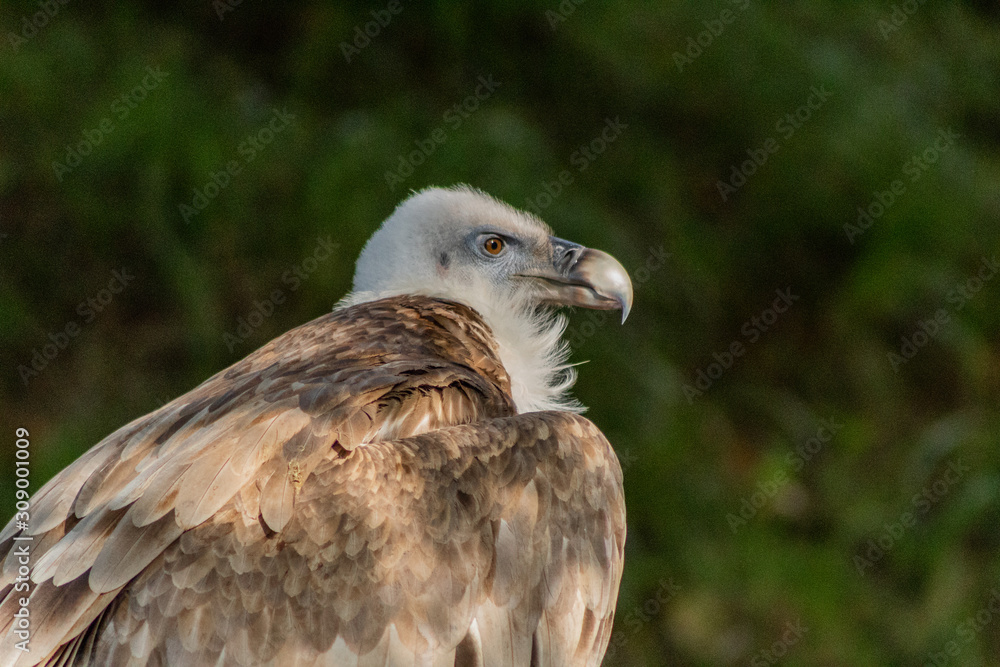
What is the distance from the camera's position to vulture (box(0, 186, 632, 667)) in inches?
102

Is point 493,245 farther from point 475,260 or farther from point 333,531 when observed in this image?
point 333,531

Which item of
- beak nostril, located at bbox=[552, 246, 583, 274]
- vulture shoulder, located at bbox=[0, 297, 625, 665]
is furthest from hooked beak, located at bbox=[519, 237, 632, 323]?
vulture shoulder, located at bbox=[0, 297, 625, 665]

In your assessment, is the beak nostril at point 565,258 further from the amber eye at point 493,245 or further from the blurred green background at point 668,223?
the blurred green background at point 668,223

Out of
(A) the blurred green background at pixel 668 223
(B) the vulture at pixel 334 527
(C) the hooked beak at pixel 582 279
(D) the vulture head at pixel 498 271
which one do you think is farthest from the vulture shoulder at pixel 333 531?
(A) the blurred green background at pixel 668 223

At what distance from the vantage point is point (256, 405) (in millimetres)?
2947

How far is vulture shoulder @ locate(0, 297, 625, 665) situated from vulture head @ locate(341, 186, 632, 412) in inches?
24.9

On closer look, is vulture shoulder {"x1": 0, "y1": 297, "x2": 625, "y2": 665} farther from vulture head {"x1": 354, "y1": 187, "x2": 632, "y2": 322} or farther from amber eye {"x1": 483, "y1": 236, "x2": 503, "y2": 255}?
amber eye {"x1": 483, "y1": 236, "x2": 503, "y2": 255}

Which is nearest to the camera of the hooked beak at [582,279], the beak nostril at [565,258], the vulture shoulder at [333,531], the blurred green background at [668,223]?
the vulture shoulder at [333,531]

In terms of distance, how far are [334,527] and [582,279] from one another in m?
1.53

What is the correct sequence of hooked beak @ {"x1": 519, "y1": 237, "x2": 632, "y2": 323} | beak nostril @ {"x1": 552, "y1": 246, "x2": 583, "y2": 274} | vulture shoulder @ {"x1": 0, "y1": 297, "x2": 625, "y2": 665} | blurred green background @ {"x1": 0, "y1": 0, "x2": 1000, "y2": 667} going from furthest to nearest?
blurred green background @ {"x1": 0, "y1": 0, "x2": 1000, "y2": 667}
beak nostril @ {"x1": 552, "y1": 246, "x2": 583, "y2": 274}
hooked beak @ {"x1": 519, "y1": 237, "x2": 632, "y2": 323}
vulture shoulder @ {"x1": 0, "y1": 297, "x2": 625, "y2": 665}

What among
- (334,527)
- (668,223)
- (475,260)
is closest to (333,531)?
(334,527)

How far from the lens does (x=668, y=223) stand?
24.9 feet

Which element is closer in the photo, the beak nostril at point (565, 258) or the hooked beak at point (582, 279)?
the hooked beak at point (582, 279)

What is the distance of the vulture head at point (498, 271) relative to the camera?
3.83 m
